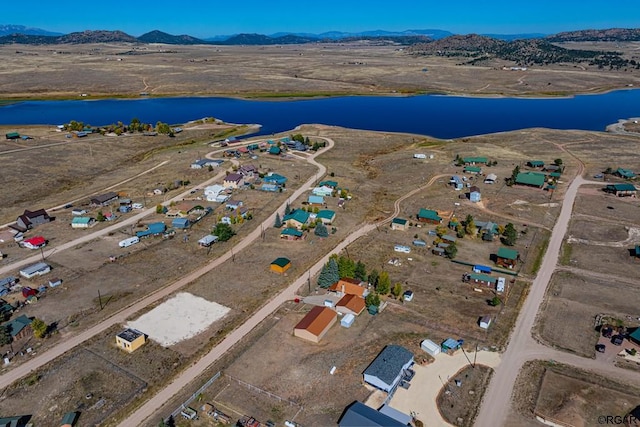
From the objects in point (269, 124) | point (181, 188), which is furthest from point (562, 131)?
point (181, 188)

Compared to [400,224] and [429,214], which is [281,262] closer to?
[400,224]

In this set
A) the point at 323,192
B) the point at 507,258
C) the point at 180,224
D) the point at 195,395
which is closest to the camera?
the point at 195,395

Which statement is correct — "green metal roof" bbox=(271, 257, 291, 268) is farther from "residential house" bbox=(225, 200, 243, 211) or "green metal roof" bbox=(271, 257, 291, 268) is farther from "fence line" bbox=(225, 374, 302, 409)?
"residential house" bbox=(225, 200, 243, 211)

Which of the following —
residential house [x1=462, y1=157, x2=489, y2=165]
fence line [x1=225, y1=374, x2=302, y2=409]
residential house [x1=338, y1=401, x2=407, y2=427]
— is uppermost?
residential house [x1=462, y1=157, x2=489, y2=165]

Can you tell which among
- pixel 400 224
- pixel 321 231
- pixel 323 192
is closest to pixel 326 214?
pixel 321 231

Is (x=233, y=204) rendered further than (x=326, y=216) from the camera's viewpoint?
Yes

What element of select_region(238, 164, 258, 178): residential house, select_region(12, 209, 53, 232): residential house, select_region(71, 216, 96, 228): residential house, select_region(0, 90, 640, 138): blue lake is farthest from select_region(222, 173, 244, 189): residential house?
select_region(0, 90, 640, 138): blue lake
